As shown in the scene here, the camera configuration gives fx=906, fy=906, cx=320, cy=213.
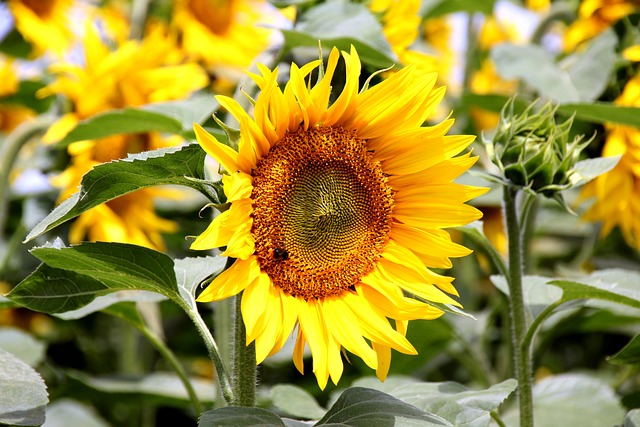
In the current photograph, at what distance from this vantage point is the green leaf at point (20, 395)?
865mm

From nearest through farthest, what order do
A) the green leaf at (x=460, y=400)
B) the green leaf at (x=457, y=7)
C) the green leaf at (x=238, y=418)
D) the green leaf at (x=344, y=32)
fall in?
the green leaf at (x=238, y=418)
the green leaf at (x=460, y=400)
the green leaf at (x=344, y=32)
the green leaf at (x=457, y=7)

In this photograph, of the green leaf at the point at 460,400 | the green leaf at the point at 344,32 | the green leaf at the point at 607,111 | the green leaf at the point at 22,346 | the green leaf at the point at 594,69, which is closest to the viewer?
the green leaf at the point at 460,400

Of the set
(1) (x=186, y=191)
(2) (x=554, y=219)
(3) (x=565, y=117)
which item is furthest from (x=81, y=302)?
(2) (x=554, y=219)

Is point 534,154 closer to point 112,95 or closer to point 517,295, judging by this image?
point 517,295

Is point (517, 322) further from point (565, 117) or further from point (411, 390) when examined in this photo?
point (565, 117)

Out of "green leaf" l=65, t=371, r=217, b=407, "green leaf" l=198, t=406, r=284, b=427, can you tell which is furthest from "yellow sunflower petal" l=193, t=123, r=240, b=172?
"green leaf" l=65, t=371, r=217, b=407

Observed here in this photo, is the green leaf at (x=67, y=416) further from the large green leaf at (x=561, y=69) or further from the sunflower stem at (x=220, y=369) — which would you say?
the large green leaf at (x=561, y=69)

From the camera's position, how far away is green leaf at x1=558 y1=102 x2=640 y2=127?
1.38 m

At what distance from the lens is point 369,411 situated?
2.90ft

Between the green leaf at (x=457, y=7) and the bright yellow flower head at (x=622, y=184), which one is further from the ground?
the green leaf at (x=457, y=7)

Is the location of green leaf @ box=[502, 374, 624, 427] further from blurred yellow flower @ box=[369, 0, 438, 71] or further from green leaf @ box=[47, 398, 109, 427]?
green leaf @ box=[47, 398, 109, 427]

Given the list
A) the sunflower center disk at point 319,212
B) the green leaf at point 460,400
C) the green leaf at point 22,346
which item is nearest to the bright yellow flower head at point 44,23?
the green leaf at point 22,346

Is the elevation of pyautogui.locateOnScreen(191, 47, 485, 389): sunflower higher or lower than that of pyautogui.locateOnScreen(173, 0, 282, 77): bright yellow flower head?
lower

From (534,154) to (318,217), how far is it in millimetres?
266
